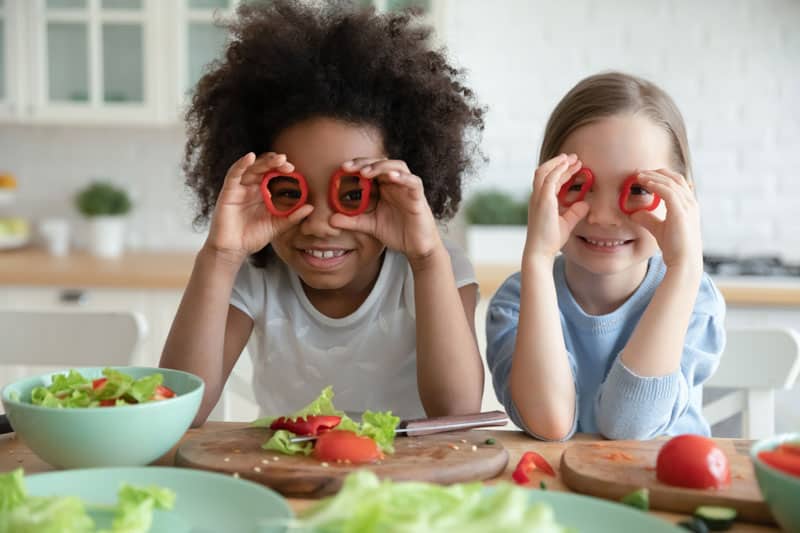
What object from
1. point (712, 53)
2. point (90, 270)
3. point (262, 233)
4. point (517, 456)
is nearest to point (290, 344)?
point (262, 233)

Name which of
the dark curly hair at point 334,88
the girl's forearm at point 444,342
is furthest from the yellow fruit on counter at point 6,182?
the girl's forearm at point 444,342

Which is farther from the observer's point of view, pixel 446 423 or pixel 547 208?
pixel 547 208

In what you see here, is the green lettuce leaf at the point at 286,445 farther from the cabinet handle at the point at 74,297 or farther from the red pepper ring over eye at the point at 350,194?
the cabinet handle at the point at 74,297

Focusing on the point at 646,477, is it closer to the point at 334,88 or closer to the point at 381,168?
the point at 381,168

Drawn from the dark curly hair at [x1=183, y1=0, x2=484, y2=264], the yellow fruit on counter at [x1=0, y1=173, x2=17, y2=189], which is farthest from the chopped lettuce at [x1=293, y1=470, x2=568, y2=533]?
the yellow fruit on counter at [x1=0, y1=173, x2=17, y2=189]

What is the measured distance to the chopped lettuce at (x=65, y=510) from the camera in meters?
0.72

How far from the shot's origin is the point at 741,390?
162cm

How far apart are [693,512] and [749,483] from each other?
0.09 metres

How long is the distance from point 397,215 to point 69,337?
0.69m

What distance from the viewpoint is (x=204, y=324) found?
1.42 meters

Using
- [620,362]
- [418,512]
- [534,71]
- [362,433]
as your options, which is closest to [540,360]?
[620,362]

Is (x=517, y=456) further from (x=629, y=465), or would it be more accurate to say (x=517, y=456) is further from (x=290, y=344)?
(x=290, y=344)

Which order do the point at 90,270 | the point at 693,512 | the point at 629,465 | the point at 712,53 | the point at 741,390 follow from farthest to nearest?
the point at 712,53 → the point at 90,270 → the point at 741,390 → the point at 629,465 → the point at 693,512

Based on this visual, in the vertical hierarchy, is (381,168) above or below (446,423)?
above
